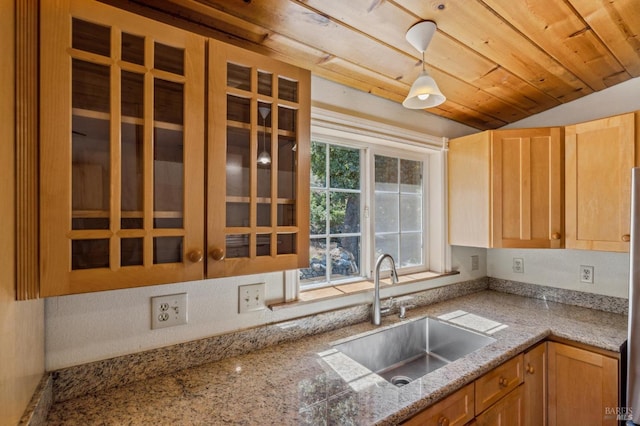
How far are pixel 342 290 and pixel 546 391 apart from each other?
1115mm

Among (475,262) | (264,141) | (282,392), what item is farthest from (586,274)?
(264,141)

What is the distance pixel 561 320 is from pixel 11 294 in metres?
2.21

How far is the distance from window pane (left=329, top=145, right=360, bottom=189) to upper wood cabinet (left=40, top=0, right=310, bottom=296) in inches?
26.6

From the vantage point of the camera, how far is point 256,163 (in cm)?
96

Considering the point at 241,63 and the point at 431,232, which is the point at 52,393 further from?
the point at 431,232

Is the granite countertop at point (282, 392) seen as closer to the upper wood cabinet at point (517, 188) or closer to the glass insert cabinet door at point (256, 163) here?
the glass insert cabinet door at point (256, 163)

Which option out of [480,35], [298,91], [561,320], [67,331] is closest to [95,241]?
[67,331]

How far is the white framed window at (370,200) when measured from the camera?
1631mm

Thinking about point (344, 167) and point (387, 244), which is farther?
point (387, 244)

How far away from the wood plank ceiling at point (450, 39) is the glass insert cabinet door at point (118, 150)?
33 cm

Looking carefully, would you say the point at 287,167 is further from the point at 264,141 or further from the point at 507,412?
the point at 507,412

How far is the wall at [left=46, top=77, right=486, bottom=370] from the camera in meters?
0.93

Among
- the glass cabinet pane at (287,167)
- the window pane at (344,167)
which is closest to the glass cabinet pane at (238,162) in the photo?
the glass cabinet pane at (287,167)

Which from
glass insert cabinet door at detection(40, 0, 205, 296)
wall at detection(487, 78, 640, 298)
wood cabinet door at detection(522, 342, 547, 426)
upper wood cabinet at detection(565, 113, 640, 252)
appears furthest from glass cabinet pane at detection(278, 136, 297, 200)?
wall at detection(487, 78, 640, 298)
